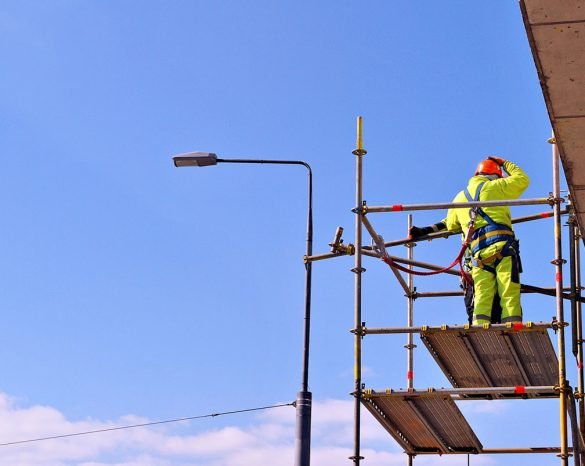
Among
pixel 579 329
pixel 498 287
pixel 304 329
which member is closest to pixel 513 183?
pixel 498 287

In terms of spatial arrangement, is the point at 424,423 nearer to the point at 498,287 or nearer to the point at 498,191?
the point at 498,287

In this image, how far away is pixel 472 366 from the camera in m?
13.5

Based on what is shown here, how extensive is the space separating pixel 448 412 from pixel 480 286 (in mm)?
1492

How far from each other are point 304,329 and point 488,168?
Result: 3843mm

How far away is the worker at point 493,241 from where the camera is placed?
13.4m

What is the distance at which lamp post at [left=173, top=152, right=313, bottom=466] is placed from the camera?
15.5 m

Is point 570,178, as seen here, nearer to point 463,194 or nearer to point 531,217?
point 463,194

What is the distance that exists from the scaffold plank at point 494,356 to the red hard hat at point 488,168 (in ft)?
7.86

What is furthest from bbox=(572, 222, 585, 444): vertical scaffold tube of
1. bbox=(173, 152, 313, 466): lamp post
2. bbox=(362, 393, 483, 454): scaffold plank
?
bbox=(173, 152, 313, 466): lamp post

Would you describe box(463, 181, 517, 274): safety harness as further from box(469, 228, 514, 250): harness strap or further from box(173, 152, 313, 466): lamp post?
box(173, 152, 313, 466): lamp post

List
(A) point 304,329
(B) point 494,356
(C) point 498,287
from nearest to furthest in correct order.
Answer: (B) point 494,356 → (C) point 498,287 → (A) point 304,329

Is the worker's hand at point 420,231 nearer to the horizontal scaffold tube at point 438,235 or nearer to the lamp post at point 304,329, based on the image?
the horizontal scaffold tube at point 438,235

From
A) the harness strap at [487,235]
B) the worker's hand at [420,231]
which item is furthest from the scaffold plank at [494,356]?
the worker's hand at [420,231]

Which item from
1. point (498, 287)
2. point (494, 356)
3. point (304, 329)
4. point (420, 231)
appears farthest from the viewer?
point (304, 329)
